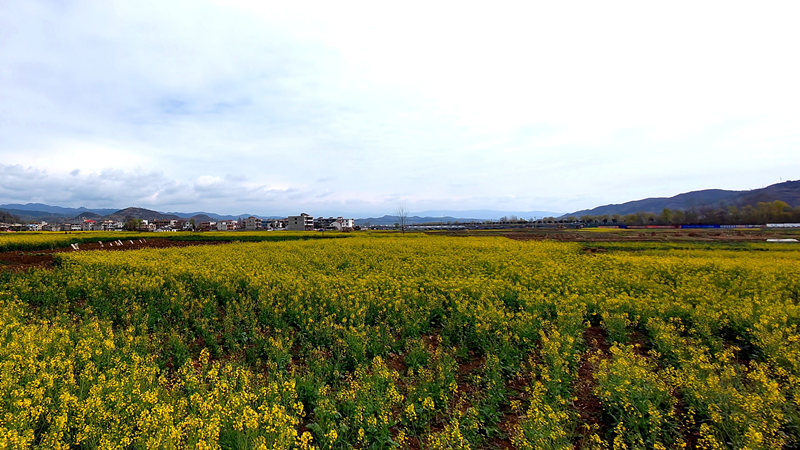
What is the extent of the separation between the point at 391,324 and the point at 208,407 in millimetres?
5240

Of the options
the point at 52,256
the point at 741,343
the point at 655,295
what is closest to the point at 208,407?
the point at 741,343

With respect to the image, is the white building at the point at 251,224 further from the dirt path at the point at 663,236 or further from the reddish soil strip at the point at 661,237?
the reddish soil strip at the point at 661,237

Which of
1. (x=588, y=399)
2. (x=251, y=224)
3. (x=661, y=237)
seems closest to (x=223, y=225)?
(x=251, y=224)

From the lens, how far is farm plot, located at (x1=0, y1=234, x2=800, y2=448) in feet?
14.4

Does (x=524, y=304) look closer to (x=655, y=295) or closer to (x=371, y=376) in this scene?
(x=655, y=295)

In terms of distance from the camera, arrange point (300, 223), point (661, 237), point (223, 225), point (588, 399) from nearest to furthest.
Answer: point (588, 399) → point (661, 237) → point (300, 223) → point (223, 225)

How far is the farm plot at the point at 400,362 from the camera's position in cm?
439

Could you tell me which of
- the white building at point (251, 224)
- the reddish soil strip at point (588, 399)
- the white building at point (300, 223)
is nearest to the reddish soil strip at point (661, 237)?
the reddish soil strip at point (588, 399)

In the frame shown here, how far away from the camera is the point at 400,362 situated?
291 inches

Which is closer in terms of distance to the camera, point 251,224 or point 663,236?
point 663,236

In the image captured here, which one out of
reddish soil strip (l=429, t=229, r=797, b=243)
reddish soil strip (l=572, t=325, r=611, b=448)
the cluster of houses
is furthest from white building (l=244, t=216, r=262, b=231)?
reddish soil strip (l=572, t=325, r=611, b=448)

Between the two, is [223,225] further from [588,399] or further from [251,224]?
[588,399]

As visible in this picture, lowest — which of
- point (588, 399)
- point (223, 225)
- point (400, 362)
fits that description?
point (588, 399)

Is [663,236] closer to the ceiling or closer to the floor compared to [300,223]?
closer to the floor
